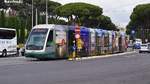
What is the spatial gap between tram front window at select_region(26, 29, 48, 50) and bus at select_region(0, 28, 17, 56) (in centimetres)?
658

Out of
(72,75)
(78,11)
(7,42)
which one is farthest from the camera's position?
(78,11)

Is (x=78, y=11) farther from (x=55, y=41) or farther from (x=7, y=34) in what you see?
(x=55, y=41)

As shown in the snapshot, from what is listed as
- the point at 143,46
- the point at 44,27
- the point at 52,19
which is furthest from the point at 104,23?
the point at 44,27

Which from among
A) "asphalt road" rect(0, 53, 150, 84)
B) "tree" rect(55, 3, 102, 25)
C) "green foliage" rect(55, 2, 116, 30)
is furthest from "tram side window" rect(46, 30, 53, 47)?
"tree" rect(55, 3, 102, 25)

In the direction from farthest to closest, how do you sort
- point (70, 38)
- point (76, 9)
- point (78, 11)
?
1. point (78, 11)
2. point (76, 9)
3. point (70, 38)

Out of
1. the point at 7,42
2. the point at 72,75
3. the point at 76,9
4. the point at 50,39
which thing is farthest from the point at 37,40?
the point at 76,9

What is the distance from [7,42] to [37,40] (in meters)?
8.27

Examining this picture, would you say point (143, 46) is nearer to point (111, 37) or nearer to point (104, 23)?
point (111, 37)

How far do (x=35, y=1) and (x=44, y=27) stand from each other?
54.8 metres

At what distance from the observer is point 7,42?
4738 centimetres

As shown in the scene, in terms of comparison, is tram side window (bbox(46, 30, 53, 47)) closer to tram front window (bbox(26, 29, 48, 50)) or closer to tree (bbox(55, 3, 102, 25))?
tram front window (bbox(26, 29, 48, 50))

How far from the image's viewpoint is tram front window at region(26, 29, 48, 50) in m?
39.5

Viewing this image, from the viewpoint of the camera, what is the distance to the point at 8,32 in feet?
158

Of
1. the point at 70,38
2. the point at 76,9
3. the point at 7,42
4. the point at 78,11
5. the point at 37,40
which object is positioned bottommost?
the point at 7,42
